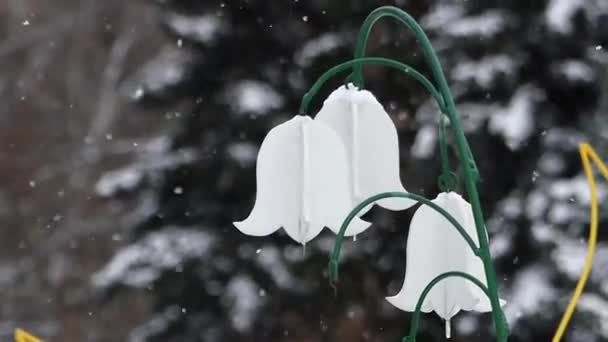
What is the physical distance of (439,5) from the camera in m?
2.05

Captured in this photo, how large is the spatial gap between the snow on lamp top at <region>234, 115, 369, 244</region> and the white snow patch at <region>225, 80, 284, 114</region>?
1.31m

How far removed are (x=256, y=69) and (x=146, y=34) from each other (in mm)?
341

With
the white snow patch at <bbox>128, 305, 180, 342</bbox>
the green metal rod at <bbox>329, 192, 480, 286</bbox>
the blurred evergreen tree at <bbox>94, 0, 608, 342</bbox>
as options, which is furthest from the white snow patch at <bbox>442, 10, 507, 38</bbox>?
the green metal rod at <bbox>329, 192, 480, 286</bbox>

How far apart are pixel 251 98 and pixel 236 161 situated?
0.18 meters

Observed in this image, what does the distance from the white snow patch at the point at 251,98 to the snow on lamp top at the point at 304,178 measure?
1305 millimetres

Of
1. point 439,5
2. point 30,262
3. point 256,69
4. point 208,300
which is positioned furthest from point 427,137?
point 30,262

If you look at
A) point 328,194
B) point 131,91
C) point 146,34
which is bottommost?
point 328,194

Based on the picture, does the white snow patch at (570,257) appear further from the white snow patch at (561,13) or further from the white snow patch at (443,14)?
the white snow patch at (443,14)

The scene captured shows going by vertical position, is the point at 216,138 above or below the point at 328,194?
above

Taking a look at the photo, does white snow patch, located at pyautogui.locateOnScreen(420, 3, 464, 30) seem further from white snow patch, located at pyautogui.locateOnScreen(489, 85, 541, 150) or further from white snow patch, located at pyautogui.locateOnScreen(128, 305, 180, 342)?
white snow patch, located at pyautogui.locateOnScreen(128, 305, 180, 342)

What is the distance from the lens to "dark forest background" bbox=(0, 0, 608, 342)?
2006mm

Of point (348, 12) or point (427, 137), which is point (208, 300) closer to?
point (427, 137)

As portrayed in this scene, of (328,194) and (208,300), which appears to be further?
(208,300)

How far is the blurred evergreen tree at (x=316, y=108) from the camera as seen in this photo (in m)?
2.00
